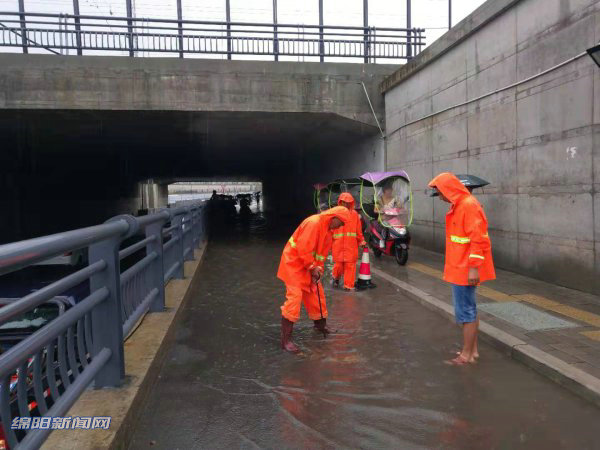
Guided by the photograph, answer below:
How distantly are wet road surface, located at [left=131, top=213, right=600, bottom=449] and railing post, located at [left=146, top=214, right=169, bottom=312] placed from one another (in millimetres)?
436

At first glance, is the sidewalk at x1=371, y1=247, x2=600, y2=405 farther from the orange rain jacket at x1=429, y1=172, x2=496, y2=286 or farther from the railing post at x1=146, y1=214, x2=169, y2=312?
the railing post at x1=146, y1=214, x2=169, y2=312

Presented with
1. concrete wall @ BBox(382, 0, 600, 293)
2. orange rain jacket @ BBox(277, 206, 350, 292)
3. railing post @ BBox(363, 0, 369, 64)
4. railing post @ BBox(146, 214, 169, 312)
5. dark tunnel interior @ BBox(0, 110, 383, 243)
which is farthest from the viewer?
railing post @ BBox(363, 0, 369, 64)

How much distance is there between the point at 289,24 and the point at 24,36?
25.9 ft

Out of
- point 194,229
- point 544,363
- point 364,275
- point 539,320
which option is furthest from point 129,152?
point 544,363

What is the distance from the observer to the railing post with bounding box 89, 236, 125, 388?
3.21 metres

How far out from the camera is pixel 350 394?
3.84 m

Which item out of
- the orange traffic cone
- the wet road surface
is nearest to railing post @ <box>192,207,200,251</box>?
the orange traffic cone

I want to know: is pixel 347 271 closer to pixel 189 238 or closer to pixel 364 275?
pixel 364 275

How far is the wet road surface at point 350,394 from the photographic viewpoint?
3.18 meters

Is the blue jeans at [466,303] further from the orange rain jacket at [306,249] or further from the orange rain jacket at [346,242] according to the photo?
the orange rain jacket at [346,242]

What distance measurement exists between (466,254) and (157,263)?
332 centimetres

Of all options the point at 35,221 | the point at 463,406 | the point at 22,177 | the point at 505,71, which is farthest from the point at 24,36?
the point at 463,406

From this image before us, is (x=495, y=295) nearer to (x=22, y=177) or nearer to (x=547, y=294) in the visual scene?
(x=547, y=294)

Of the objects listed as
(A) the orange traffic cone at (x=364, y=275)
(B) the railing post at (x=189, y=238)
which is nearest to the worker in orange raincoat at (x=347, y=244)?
(A) the orange traffic cone at (x=364, y=275)
